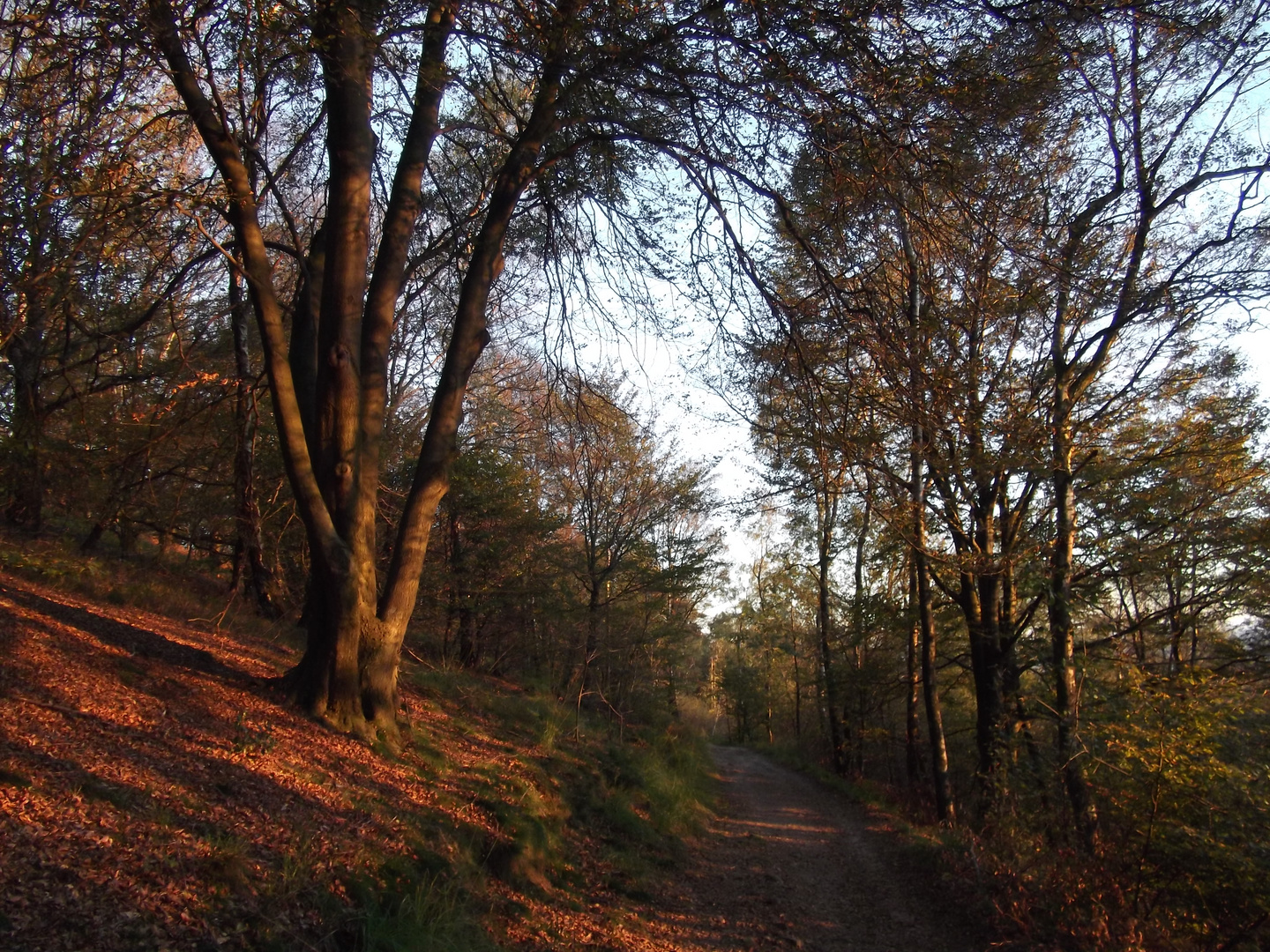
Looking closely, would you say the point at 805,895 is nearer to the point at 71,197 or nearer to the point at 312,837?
the point at 312,837

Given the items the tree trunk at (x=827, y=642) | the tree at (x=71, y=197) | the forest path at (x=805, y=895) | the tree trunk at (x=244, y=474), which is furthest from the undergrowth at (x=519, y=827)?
the tree trunk at (x=827, y=642)

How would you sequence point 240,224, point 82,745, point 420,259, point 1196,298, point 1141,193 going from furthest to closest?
1. point 1141,193
2. point 1196,298
3. point 420,259
4. point 240,224
5. point 82,745

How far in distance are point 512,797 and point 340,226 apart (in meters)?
5.72

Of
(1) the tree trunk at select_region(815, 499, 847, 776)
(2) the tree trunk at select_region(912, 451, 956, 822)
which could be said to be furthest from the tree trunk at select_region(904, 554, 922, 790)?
(1) the tree trunk at select_region(815, 499, 847, 776)

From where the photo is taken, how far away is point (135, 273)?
6.87m

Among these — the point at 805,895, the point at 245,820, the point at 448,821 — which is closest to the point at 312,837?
the point at 245,820

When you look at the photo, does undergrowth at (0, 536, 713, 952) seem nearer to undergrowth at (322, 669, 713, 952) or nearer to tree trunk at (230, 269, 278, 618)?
undergrowth at (322, 669, 713, 952)

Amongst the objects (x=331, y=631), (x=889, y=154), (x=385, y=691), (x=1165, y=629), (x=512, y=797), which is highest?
(x=889, y=154)

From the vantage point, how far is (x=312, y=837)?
4.68 metres

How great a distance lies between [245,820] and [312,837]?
414 millimetres

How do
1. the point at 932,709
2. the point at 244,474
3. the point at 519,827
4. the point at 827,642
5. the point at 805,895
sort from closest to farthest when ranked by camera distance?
the point at 519,827 → the point at 805,895 → the point at 244,474 → the point at 932,709 → the point at 827,642

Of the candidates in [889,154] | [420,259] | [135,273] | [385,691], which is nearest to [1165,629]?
[889,154]

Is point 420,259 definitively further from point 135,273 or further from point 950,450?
point 950,450

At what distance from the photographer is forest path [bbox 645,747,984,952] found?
6832 mm
